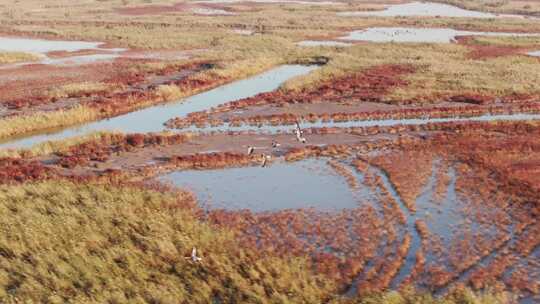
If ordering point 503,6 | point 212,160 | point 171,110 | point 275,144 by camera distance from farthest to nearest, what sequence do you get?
point 503,6
point 171,110
point 275,144
point 212,160

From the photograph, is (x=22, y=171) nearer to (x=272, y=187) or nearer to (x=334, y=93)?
(x=272, y=187)


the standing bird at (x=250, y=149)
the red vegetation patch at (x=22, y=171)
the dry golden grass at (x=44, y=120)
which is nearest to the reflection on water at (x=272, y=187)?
the standing bird at (x=250, y=149)

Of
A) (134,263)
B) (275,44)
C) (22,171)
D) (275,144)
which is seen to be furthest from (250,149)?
(275,44)

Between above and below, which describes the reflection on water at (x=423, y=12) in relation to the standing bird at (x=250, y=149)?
above

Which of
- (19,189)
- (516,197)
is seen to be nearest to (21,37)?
(19,189)

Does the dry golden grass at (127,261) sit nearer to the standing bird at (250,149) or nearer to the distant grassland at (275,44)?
the standing bird at (250,149)

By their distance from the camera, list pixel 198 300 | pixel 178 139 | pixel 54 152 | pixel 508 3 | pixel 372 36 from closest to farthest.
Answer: pixel 198 300 < pixel 54 152 < pixel 178 139 < pixel 372 36 < pixel 508 3

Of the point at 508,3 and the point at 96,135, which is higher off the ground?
the point at 508,3

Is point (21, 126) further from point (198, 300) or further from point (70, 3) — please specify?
point (70, 3)

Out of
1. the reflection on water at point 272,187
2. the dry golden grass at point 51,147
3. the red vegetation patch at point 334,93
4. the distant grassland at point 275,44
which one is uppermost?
the distant grassland at point 275,44
